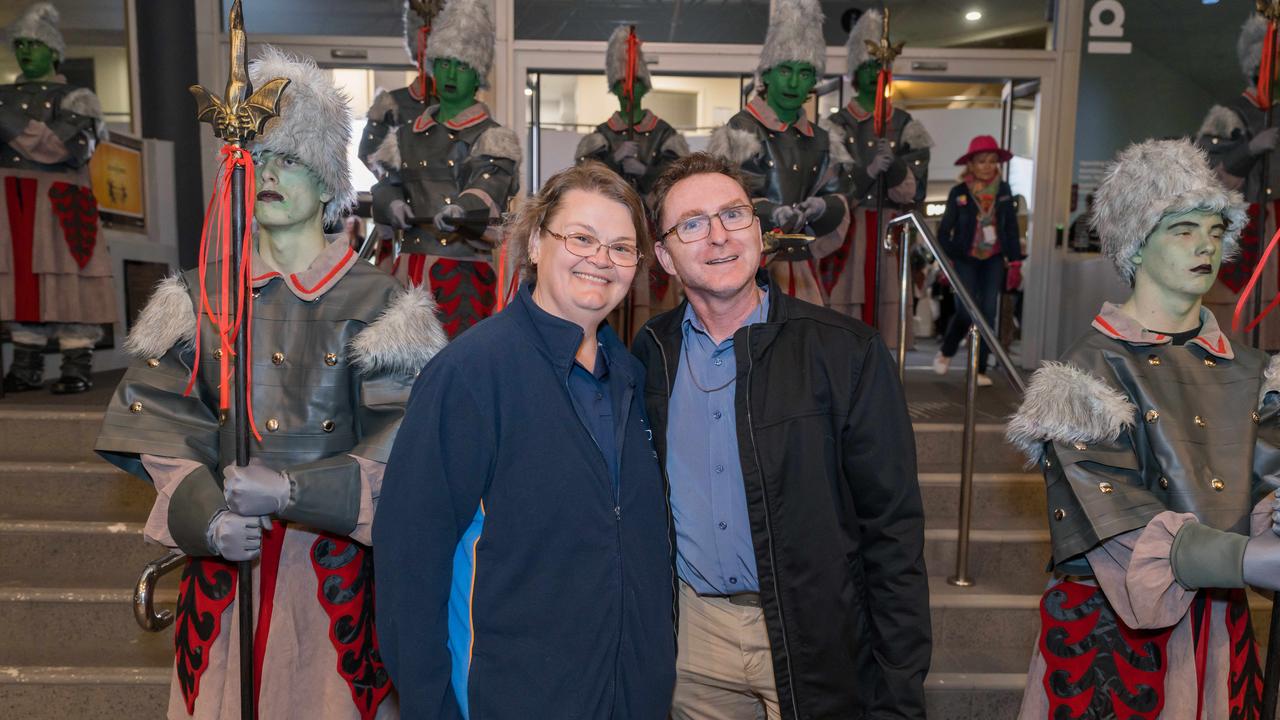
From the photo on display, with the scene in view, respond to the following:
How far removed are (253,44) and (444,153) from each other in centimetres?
348

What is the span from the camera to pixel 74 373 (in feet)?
15.2

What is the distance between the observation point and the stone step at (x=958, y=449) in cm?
384

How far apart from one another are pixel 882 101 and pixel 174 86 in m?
5.02

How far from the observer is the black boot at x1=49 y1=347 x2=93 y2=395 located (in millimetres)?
4605

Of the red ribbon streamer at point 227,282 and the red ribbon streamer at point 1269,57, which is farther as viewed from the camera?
the red ribbon streamer at point 1269,57

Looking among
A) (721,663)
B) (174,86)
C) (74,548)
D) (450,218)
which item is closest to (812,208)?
(450,218)

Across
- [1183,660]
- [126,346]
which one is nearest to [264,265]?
[126,346]

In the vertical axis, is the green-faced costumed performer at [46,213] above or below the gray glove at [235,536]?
above

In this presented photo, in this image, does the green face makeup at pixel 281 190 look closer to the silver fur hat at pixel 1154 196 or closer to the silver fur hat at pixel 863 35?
the silver fur hat at pixel 1154 196

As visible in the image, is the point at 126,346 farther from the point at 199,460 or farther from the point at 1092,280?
the point at 1092,280

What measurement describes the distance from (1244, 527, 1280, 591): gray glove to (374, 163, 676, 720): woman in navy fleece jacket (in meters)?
1.05

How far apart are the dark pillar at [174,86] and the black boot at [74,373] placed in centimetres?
194

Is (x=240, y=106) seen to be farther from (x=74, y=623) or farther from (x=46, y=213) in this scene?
(x=46, y=213)

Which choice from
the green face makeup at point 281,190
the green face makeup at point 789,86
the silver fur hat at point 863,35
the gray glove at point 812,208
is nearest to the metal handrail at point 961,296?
the gray glove at point 812,208
